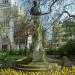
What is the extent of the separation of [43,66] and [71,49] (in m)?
23.9

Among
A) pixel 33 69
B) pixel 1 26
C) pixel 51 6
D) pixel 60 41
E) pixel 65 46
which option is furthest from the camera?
pixel 60 41

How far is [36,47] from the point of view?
580 inches

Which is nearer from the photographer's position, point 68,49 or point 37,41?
point 37,41

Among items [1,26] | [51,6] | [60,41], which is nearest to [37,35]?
[51,6]

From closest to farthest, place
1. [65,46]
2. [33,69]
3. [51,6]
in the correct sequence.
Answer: [33,69] < [51,6] < [65,46]

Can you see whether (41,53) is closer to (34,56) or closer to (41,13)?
(34,56)

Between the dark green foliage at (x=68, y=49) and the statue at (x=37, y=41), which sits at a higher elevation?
the statue at (x=37, y=41)

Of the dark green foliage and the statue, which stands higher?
the statue

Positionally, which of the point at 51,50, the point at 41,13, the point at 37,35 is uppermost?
the point at 41,13

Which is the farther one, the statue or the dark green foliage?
the dark green foliage

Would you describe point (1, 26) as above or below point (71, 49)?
above

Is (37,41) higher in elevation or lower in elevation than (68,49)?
higher

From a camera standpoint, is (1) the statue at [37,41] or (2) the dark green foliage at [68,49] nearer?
(1) the statue at [37,41]

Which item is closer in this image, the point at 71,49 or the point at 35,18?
the point at 35,18
